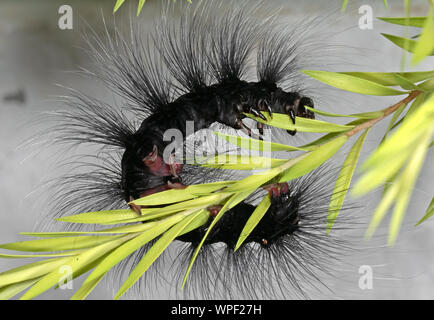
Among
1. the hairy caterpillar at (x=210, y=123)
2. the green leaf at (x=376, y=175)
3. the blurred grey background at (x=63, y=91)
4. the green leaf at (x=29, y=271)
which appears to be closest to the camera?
the green leaf at (x=376, y=175)

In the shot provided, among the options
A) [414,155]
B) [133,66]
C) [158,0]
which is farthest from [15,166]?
[414,155]

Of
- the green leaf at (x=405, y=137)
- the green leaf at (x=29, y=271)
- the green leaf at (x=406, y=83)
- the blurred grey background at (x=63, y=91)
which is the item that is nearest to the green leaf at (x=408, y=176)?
the green leaf at (x=405, y=137)

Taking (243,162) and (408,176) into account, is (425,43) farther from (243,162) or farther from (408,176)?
(243,162)

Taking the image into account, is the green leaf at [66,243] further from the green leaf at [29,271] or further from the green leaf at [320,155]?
the green leaf at [320,155]

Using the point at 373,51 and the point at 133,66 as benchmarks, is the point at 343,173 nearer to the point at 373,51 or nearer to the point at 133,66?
the point at 133,66

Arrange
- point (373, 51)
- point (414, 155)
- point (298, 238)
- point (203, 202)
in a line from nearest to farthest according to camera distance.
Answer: point (414, 155) < point (203, 202) < point (298, 238) < point (373, 51)

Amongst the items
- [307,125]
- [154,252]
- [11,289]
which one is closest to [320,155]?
[307,125]

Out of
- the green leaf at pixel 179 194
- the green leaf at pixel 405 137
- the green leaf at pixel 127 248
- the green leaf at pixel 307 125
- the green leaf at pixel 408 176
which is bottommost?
the green leaf at pixel 127 248
